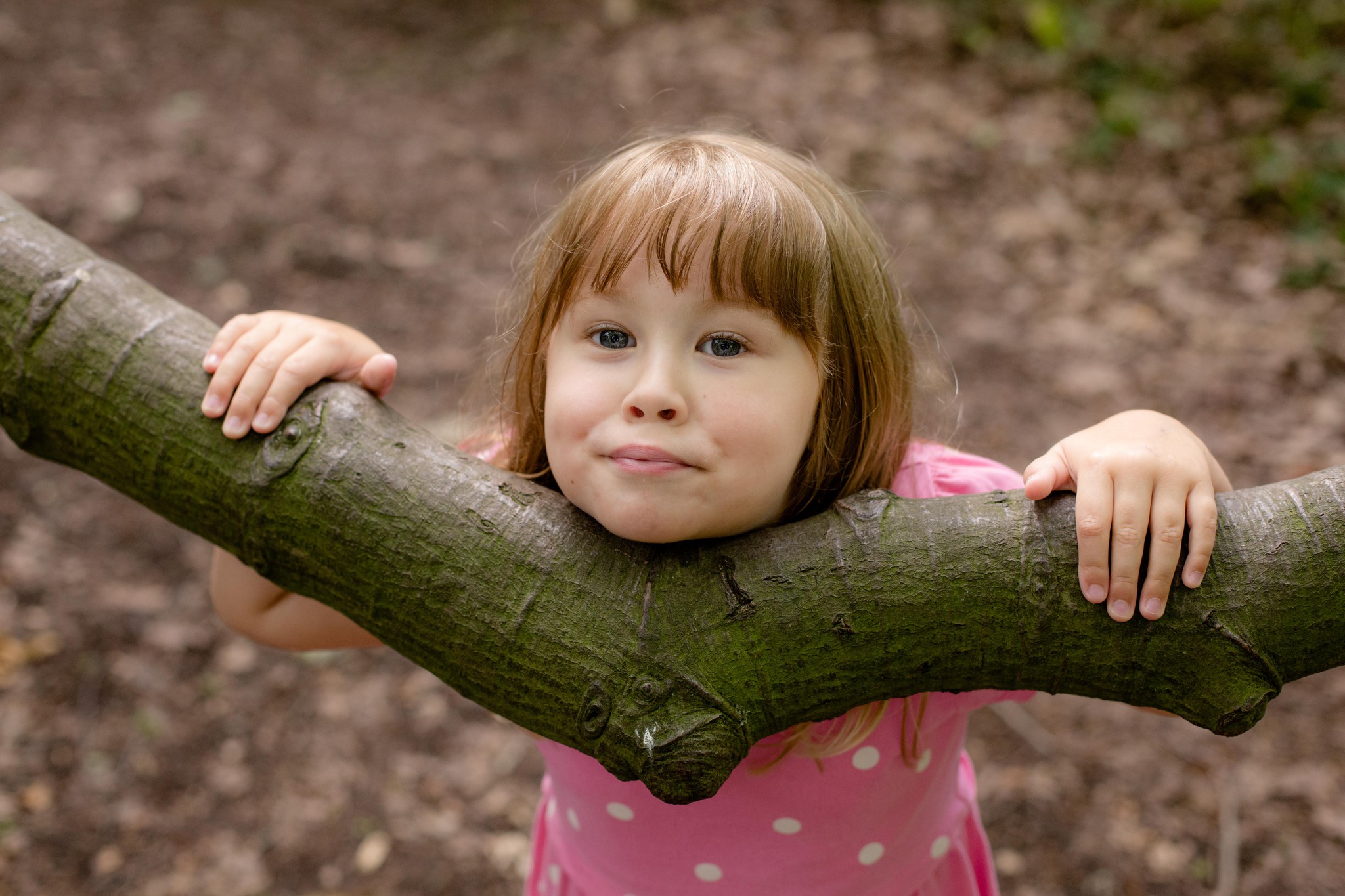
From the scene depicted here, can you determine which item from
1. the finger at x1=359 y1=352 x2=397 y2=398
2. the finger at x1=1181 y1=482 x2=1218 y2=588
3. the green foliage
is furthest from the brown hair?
the green foliage

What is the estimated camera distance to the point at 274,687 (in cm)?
373

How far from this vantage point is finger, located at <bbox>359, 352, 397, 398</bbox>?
153 centimetres

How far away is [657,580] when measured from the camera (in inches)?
52.1

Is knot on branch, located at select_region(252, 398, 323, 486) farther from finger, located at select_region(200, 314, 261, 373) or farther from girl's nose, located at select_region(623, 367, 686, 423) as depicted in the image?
girl's nose, located at select_region(623, 367, 686, 423)

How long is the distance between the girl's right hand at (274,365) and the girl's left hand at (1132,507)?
37.4 inches

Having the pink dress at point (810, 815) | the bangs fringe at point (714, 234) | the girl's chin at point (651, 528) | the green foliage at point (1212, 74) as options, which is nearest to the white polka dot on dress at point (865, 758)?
the pink dress at point (810, 815)

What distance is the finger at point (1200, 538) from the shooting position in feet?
3.96

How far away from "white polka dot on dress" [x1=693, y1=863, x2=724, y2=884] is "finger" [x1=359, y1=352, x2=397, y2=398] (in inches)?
39.2

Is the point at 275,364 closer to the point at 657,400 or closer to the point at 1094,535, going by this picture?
the point at 657,400

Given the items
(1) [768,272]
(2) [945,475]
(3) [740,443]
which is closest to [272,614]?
(3) [740,443]

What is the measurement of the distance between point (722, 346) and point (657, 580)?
1.09 feet

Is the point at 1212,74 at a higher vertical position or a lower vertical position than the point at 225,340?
lower

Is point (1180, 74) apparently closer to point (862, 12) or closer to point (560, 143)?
point (862, 12)

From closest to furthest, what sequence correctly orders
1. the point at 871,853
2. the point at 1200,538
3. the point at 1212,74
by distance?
the point at 1200,538, the point at 871,853, the point at 1212,74
